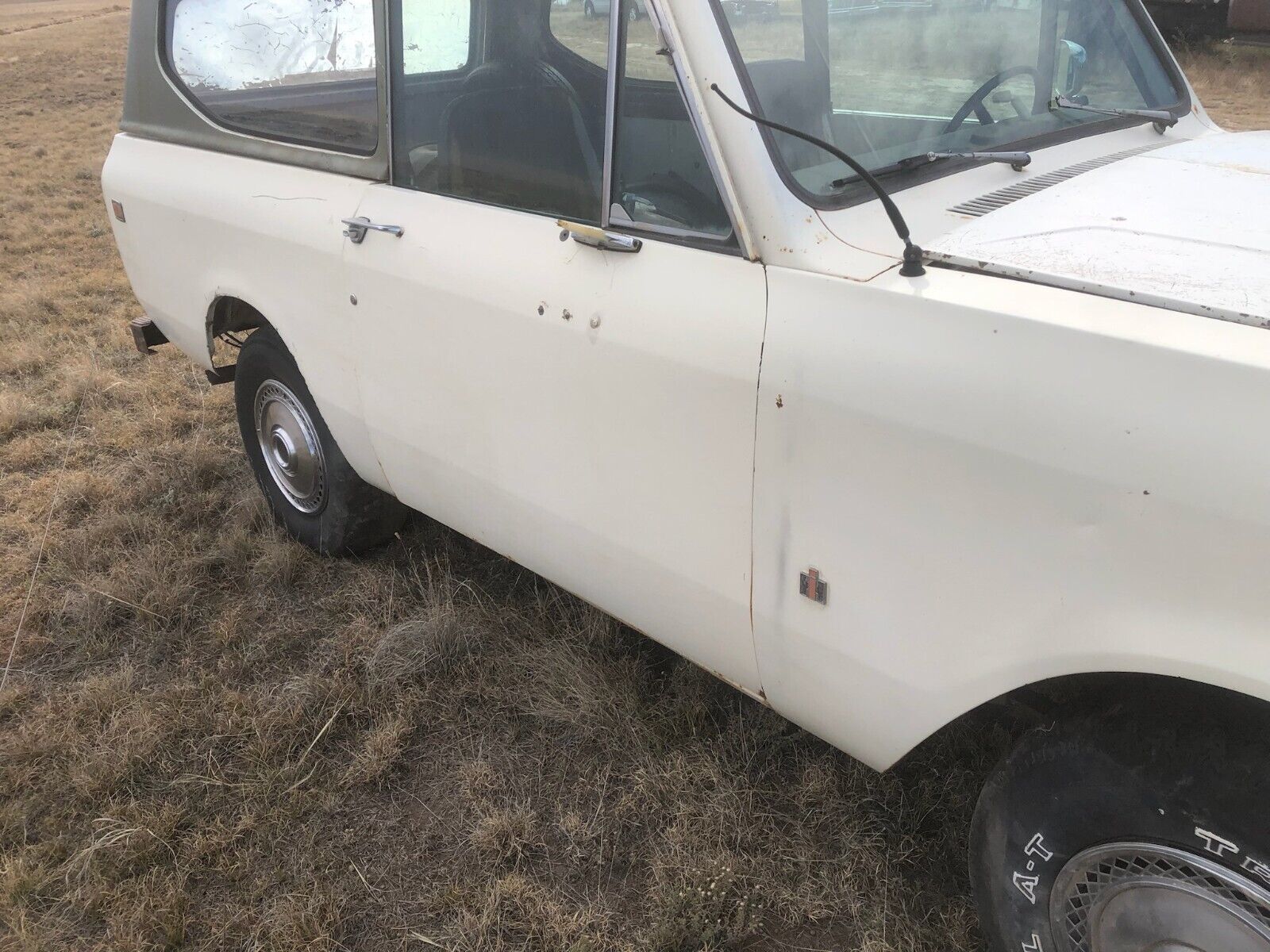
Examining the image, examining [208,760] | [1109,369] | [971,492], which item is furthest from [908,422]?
[208,760]

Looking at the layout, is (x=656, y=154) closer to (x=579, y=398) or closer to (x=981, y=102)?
(x=579, y=398)

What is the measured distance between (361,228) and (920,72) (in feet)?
4.53

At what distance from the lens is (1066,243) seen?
1674mm

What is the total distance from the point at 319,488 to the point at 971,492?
2385 mm

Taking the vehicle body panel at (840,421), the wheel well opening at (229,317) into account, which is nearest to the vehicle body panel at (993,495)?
the vehicle body panel at (840,421)

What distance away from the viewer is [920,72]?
87.9 inches

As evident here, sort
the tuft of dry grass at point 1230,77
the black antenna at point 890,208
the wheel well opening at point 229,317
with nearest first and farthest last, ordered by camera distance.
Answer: the black antenna at point 890,208 → the wheel well opening at point 229,317 → the tuft of dry grass at point 1230,77

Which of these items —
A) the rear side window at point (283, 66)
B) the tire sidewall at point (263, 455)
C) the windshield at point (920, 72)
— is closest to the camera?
the windshield at point (920, 72)

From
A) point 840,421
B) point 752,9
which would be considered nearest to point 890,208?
point 840,421

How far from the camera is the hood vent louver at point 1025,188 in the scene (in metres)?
1.92

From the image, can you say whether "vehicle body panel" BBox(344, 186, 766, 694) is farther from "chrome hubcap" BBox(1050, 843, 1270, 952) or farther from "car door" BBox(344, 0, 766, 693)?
"chrome hubcap" BBox(1050, 843, 1270, 952)

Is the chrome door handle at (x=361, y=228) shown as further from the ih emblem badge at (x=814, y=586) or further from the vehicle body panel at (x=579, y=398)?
the ih emblem badge at (x=814, y=586)

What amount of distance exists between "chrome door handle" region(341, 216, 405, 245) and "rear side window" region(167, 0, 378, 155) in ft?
0.69

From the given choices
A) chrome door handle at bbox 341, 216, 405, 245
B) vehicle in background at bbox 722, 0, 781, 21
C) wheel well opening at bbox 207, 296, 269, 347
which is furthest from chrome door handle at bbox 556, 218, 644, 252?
wheel well opening at bbox 207, 296, 269, 347
